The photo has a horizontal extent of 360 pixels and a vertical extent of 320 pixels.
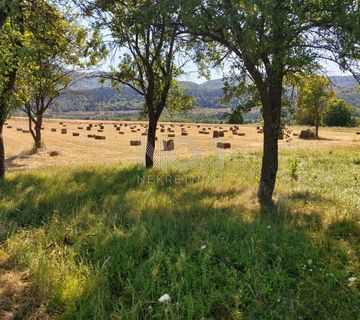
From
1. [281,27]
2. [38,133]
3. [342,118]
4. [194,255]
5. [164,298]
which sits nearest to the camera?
[164,298]

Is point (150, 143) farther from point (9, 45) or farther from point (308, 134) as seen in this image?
point (308, 134)

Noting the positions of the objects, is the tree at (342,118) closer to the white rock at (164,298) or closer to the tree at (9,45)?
the tree at (9,45)

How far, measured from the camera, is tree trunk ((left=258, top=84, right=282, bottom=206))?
24.5ft

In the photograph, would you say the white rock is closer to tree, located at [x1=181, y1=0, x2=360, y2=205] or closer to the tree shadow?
the tree shadow

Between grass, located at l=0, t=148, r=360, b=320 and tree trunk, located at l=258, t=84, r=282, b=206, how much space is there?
426 mm

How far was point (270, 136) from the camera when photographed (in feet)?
25.0

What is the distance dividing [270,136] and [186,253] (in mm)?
4182

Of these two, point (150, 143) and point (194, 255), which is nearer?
point (194, 255)

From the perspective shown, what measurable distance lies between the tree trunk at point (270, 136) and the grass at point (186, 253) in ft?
1.40

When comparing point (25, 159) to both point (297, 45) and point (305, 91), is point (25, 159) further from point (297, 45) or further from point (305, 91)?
point (297, 45)

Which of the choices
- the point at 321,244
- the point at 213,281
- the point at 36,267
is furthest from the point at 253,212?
the point at 36,267

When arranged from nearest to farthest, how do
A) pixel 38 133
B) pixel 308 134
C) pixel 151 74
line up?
pixel 151 74 → pixel 38 133 → pixel 308 134

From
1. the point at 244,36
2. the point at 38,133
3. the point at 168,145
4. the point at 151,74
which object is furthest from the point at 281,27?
the point at 38,133

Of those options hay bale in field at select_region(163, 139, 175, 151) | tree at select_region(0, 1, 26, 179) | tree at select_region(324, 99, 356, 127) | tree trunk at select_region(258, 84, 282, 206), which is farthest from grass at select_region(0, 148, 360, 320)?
tree at select_region(324, 99, 356, 127)
